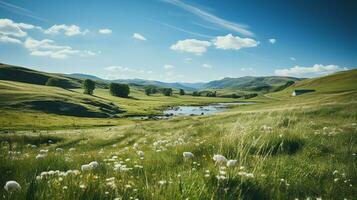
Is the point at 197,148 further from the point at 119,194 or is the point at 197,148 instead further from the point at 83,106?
the point at 83,106

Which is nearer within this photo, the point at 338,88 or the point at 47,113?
the point at 338,88

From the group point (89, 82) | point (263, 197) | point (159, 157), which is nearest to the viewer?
point (263, 197)

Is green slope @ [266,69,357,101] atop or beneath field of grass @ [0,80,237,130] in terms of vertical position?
atop

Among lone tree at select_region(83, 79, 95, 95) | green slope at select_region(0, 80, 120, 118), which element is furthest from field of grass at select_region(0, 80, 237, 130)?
lone tree at select_region(83, 79, 95, 95)

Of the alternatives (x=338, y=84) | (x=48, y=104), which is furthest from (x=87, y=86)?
(x=338, y=84)

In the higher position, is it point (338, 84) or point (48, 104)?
point (338, 84)

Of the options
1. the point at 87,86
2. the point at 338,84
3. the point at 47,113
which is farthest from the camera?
the point at 87,86

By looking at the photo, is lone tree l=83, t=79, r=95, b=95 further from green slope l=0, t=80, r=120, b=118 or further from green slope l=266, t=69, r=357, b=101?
green slope l=266, t=69, r=357, b=101

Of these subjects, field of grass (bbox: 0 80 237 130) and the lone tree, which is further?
the lone tree

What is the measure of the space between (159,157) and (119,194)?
3137 mm

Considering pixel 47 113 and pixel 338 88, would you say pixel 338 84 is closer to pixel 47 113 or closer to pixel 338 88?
pixel 338 88

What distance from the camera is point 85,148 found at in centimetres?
2600

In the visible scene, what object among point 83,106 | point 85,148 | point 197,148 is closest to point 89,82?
point 83,106

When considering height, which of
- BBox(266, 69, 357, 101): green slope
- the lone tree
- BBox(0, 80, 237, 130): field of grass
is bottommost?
BBox(0, 80, 237, 130): field of grass
